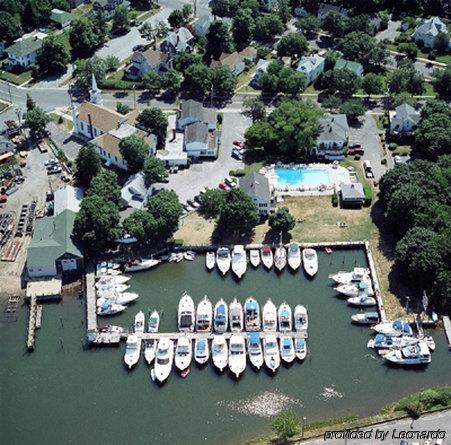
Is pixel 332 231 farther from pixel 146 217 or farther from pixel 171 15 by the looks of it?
pixel 171 15

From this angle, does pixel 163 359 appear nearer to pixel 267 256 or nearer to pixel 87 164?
pixel 267 256

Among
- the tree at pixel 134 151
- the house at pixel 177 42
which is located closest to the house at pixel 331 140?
the tree at pixel 134 151

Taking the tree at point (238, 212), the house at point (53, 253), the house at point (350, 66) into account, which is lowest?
the house at point (53, 253)

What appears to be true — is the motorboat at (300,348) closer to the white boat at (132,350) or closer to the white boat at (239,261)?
the white boat at (239,261)

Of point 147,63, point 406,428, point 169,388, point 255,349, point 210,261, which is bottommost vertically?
point 406,428

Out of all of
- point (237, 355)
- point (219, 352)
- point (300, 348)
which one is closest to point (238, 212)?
point (219, 352)

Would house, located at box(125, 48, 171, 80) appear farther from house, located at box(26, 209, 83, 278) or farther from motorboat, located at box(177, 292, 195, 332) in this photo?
motorboat, located at box(177, 292, 195, 332)

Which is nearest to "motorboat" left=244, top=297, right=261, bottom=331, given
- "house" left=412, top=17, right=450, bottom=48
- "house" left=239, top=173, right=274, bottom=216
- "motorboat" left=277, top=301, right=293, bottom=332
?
"motorboat" left=277, top=301, right=293, bottom=332

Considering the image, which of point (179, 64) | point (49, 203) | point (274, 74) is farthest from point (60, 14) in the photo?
point (49, 203)
